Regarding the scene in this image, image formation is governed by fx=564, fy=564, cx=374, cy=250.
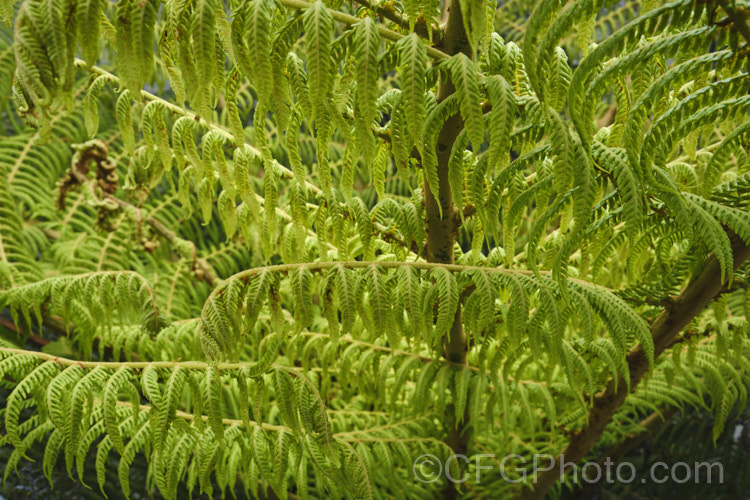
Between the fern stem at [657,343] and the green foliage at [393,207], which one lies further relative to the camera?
the fern stem at [657,343]

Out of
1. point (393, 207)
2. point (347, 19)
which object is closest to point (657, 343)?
point (393, 207)

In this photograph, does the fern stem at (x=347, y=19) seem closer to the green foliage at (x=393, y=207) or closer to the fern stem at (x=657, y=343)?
the green foliage at (x=393, y=207)

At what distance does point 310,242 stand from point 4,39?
0.86 metres

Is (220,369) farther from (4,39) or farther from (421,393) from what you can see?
(4,39)

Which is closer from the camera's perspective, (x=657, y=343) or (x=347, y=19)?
(x=347, y=19)

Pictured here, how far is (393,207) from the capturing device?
568mm

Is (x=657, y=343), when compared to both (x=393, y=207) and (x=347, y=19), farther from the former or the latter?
(x=347, y=19)

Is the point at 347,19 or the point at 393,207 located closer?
the point at 347,19

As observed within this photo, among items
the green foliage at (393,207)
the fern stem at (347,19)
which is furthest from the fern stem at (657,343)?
the fern stem at (347,19)

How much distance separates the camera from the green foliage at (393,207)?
34cm

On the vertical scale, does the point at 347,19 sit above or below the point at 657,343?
above

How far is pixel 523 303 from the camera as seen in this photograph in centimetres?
50

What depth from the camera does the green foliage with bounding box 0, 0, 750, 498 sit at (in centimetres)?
34

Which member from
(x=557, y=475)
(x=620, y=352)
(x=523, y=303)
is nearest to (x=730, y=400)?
(x=557, y=475)
